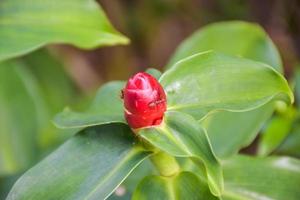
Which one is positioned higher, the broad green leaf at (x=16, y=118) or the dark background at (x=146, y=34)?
the broad green leaf at (x=16, y=118)

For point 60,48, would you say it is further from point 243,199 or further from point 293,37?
point 243,199

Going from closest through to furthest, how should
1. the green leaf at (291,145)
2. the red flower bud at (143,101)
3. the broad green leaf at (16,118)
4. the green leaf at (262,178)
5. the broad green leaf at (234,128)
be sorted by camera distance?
the red flower bud at (143,101) < the green leaf at (262,178) < the broad green leaf at (234,128) < the green leaf at (291,145) < the broad green leaf at (16,118)

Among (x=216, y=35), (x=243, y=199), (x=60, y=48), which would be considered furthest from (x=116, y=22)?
(x=243, y=199)

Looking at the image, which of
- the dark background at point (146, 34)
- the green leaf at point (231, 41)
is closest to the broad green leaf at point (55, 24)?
the green leaf at point (231, 41)

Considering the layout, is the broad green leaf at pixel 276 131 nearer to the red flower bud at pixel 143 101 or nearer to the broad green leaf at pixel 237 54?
the broad green leaf at pixel 237 54

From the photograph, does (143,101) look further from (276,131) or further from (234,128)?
(276,131)

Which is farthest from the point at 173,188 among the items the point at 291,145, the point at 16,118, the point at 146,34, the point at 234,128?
the point at 146,34
